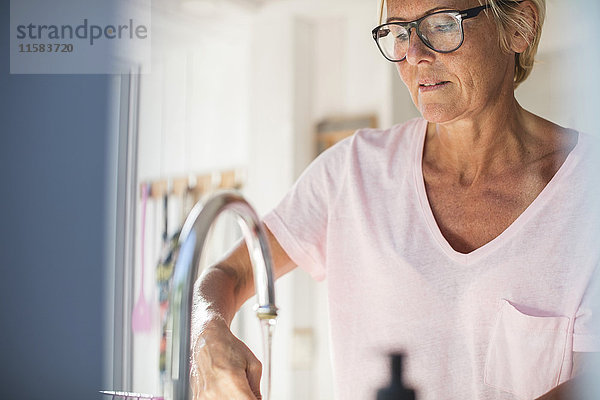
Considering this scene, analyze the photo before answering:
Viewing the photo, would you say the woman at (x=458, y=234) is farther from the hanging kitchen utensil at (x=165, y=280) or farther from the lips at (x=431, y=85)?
the hanging kitchen utensil at (x=165, y=280)

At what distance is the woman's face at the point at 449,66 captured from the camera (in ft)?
2.21

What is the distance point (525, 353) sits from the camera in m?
0.66

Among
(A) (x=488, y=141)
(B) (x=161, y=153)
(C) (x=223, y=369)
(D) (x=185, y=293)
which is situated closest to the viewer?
(D) (x=185, y=293)

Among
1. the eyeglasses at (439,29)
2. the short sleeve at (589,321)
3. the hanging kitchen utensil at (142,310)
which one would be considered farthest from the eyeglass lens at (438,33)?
the hanging kitchen utensil at (142,310)

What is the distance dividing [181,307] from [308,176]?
490 millimetres

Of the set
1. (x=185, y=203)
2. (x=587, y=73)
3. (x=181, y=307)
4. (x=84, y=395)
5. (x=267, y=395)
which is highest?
(x=587, y=73)

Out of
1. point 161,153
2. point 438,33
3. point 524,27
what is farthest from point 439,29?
point 161,153

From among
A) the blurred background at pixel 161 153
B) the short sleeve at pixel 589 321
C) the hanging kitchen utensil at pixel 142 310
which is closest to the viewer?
the short sleeve at pixel 589 321

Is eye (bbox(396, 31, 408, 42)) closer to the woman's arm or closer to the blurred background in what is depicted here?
the blurred background

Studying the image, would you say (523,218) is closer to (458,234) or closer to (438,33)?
(458,234)

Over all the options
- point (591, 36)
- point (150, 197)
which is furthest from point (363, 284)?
point (150, 197)

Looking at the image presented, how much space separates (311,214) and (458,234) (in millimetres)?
189

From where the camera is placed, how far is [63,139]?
38.5 inches

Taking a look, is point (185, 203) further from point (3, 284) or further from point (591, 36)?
point (591, 36)
